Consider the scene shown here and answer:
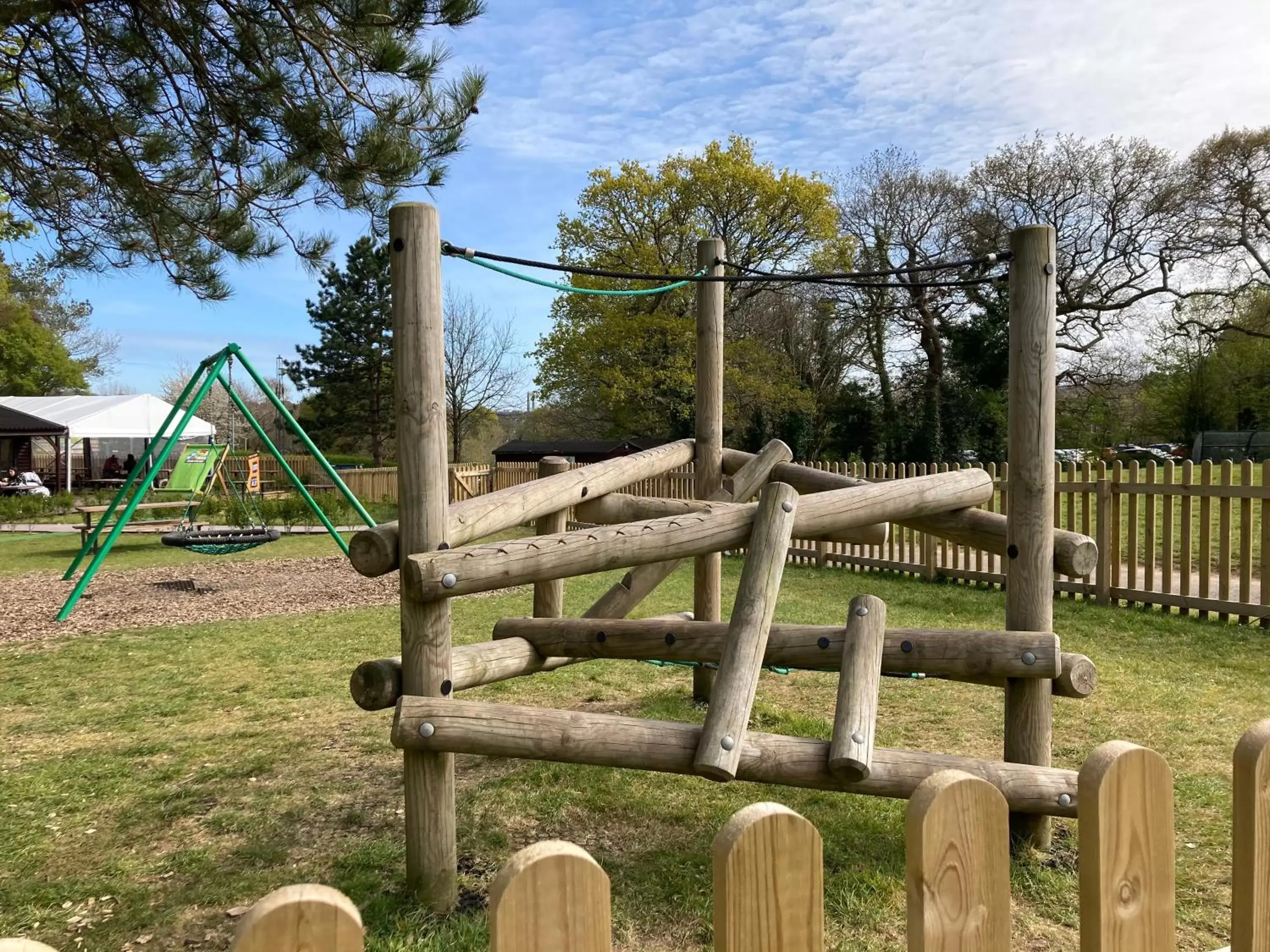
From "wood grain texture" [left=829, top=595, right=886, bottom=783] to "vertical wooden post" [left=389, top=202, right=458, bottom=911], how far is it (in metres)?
1.17

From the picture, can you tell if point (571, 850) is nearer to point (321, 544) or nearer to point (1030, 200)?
point (321, 544)

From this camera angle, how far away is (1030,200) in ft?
78.2

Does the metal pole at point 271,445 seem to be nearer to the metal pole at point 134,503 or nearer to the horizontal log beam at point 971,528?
the metal pole at point 134,503

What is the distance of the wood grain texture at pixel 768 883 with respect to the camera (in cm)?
92

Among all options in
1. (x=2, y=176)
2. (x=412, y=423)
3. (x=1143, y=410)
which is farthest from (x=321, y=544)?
(x=1143, y=410)

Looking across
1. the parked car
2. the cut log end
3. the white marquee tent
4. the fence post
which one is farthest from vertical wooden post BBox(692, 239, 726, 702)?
the white marquee tent

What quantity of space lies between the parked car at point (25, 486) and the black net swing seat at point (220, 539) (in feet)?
50.5

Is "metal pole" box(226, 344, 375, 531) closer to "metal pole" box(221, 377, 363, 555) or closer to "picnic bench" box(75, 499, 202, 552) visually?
"metal pole" box(221, 377, 363, 555)

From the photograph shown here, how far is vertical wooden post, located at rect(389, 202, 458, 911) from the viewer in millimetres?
2607

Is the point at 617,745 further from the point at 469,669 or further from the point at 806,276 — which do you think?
the point at 806,276

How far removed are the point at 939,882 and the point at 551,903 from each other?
0.46m

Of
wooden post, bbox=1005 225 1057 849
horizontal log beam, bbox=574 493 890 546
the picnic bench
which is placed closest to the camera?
wooden post, bbox=1005 225 1057 849

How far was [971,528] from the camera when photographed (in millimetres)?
3510

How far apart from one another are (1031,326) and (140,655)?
6.61 meters
